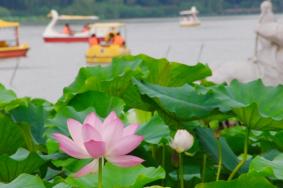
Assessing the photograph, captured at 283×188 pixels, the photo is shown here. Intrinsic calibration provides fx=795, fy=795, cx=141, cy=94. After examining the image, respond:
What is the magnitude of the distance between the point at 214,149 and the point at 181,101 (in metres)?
0.07

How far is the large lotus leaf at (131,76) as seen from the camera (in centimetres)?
100

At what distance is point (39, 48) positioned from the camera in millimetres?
28688

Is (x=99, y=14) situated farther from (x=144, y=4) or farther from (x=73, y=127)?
(x=73, y=127)

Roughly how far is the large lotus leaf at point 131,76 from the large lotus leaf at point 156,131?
0.07 metres

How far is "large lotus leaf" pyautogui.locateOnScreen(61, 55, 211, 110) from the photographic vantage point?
1.00 metres

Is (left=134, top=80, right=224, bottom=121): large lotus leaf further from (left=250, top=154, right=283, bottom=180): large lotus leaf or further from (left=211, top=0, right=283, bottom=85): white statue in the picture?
(left=211, top=0, right=283, bottom=85): white statue

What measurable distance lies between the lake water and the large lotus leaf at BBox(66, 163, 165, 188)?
10.9m

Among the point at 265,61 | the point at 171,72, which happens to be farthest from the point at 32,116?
the point at 265,61

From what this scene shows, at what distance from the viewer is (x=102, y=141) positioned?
710 millimetres

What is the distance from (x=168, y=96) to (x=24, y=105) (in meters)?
0.25

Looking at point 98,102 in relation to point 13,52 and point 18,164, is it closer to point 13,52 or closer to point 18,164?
point 18,164

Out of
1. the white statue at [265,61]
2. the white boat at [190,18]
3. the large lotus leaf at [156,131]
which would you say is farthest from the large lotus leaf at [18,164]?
the white boat at [190,18]

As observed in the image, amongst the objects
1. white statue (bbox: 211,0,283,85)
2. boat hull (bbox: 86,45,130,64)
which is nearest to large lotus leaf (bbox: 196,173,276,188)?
white statue (bbox: 211,0,283,85)

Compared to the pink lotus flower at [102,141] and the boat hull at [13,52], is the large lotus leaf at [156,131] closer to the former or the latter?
the pink lotus flower at [102,141]
